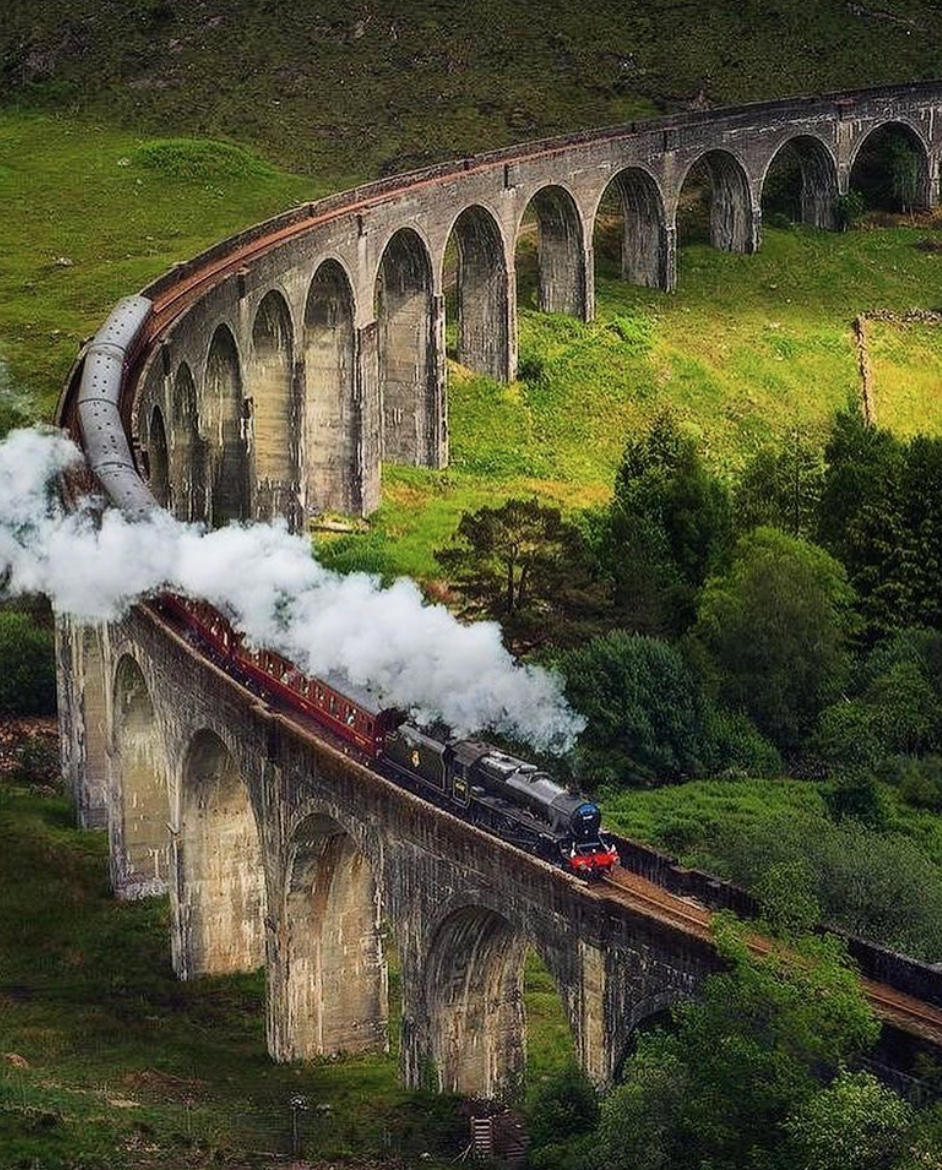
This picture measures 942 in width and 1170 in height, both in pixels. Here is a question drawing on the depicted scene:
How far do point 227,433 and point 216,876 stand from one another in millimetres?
26863

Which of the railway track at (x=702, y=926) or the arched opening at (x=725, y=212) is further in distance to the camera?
the arched opening at (x=725, y=212)

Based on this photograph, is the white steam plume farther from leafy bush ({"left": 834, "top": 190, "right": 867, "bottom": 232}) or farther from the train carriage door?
leafy bush ({"left": 834, "top": 190, "right": 867, "bottom": 232})

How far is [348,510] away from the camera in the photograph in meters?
102

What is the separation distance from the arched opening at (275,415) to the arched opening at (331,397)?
103 inches

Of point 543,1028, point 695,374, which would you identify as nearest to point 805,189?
point 695,374

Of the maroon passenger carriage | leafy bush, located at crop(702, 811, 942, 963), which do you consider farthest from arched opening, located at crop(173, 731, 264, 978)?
leafy bush, located at crop(702, 811, 942, 963)

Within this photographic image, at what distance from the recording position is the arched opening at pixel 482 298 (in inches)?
4537

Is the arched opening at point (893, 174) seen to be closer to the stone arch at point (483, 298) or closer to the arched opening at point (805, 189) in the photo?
the arched opening at point (805, 189)

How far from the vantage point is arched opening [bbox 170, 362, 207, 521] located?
87.9 meters

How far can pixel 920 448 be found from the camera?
92375mm

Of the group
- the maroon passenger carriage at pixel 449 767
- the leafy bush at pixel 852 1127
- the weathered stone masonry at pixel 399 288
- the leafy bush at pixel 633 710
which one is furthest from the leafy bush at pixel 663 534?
the leafy bush at pixel 852 1127

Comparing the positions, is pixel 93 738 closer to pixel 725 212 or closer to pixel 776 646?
pixel 776 646

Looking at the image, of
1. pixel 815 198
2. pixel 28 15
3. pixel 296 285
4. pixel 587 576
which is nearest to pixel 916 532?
pixel 587 576

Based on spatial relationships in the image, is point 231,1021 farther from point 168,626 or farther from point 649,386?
point 649,386
